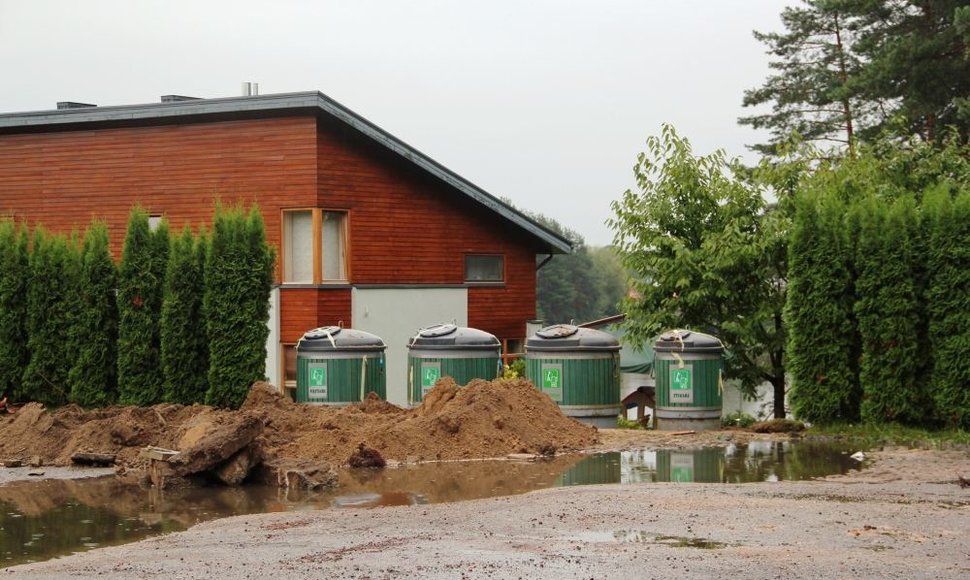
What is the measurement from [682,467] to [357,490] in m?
3.89

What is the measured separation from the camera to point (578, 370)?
19031 mm

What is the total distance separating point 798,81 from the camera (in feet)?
138

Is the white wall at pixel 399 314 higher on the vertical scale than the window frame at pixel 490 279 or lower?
lower

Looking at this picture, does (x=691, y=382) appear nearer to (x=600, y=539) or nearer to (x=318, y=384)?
(x=318, y=384)

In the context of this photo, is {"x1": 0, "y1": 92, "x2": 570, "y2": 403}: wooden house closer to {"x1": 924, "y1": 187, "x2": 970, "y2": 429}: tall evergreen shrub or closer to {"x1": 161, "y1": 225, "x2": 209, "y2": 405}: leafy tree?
{"x1": 161, "y1": 225, "x2": 209, "y2": 405}: leafy tree

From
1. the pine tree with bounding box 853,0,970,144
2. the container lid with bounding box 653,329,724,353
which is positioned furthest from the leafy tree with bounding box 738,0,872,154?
the container lid with bounding box 653,329,724,353

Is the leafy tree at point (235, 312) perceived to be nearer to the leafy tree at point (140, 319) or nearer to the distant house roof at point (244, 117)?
the leafy tree at point (140, 319)

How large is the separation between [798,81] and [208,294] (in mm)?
26532

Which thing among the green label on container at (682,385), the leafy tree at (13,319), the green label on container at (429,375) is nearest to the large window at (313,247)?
the leafy tree at (13,319)

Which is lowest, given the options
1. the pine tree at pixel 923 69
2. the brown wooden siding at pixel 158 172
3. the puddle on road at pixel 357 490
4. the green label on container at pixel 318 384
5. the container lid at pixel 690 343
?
the puddle on road at pixel 357 490

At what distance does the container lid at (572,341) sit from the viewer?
1898 centimetres

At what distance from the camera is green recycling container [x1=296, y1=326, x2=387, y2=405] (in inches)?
773

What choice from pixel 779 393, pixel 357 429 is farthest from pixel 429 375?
pixel 779 393

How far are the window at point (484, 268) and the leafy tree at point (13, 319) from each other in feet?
33.4
